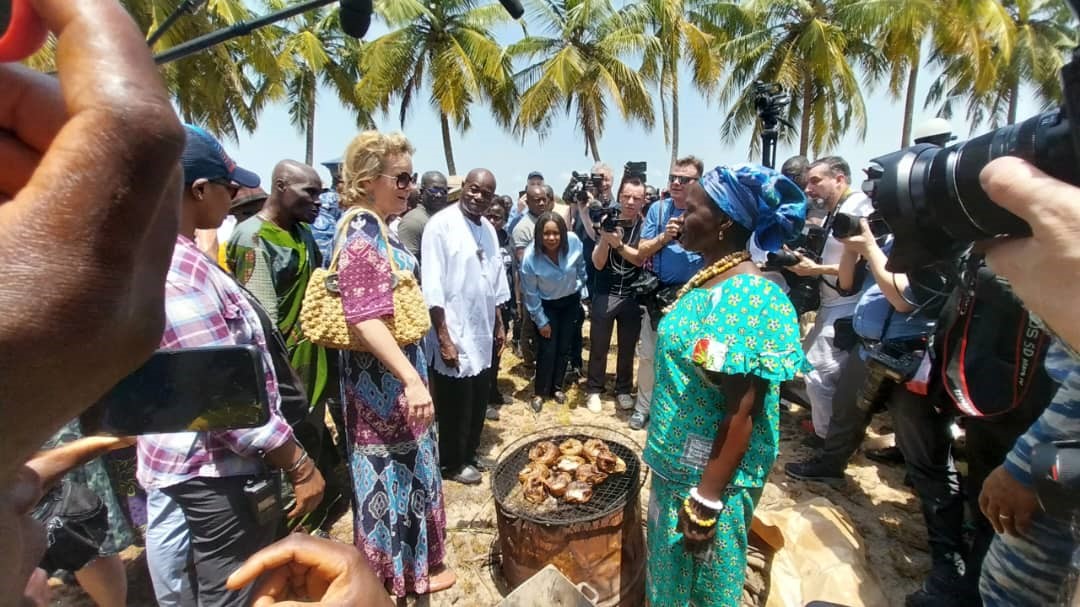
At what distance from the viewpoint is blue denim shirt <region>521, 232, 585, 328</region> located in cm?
468

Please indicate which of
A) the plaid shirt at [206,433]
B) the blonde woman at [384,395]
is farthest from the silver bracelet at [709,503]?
the plaid shirt at [206,433]

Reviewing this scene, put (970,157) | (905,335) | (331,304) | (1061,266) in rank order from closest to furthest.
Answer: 1. (1061,266)
2. (970,157)
3. (331,304)
4. (905,335)

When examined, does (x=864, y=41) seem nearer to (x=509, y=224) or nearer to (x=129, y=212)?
(x=509, y=224)

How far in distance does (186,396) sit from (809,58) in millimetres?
18956

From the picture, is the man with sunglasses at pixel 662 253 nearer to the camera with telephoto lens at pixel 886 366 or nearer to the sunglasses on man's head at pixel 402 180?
the camera with telephoto lens at pixel 886 366

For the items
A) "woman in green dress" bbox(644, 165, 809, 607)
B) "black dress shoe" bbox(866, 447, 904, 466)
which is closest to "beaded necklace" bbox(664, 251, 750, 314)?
"woman in green dress" bbox(644, 165, 809, 607)

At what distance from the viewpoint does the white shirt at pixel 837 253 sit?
3248 mm

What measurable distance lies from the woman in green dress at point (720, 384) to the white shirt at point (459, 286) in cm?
183

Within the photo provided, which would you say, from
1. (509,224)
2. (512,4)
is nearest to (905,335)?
(512,4)

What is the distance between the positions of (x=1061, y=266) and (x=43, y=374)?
1.09m

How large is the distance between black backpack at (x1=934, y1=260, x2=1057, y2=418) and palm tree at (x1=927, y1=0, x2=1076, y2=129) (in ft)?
55.9

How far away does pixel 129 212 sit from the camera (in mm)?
398

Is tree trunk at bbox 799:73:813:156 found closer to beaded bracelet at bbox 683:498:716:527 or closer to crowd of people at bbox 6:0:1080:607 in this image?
crowd of people at bbox 6:0:1080:607

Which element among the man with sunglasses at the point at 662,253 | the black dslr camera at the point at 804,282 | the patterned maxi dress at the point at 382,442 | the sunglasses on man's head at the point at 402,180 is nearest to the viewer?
the patterned maxi dress at the point at 382,442
